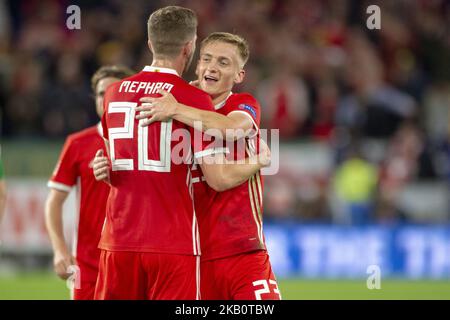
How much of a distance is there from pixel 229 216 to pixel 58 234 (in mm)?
1834

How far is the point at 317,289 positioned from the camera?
13.3 metres

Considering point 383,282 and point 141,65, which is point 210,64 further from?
point 141,65

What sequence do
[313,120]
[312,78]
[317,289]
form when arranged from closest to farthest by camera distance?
[317,289] < [313,120] < [312,78]

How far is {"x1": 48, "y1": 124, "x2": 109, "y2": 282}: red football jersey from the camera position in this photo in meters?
7.20

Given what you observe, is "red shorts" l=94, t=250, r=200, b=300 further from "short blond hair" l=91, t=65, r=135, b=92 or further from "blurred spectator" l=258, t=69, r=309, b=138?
"blurred spectator" l=258, t=69, r=309, b=138

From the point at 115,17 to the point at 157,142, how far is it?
1274 cm

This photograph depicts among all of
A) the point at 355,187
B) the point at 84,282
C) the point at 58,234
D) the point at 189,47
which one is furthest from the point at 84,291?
the point at 355,187

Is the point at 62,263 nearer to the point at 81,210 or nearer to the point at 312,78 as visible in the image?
the point at 81,210

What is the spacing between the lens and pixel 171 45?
5590 mm

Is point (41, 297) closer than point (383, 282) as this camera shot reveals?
Yes

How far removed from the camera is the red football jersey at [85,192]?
23.6 feet

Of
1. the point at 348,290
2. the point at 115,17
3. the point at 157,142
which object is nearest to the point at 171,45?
the point at 157,142

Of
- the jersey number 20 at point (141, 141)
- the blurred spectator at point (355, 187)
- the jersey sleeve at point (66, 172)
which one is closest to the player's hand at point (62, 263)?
the jersey sleeve at point (66, 172)

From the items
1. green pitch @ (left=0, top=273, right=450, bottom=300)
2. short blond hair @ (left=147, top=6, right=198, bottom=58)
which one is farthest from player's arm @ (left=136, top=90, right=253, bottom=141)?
green pitch @ (left=0, top=273, right=450, bottom=300)
